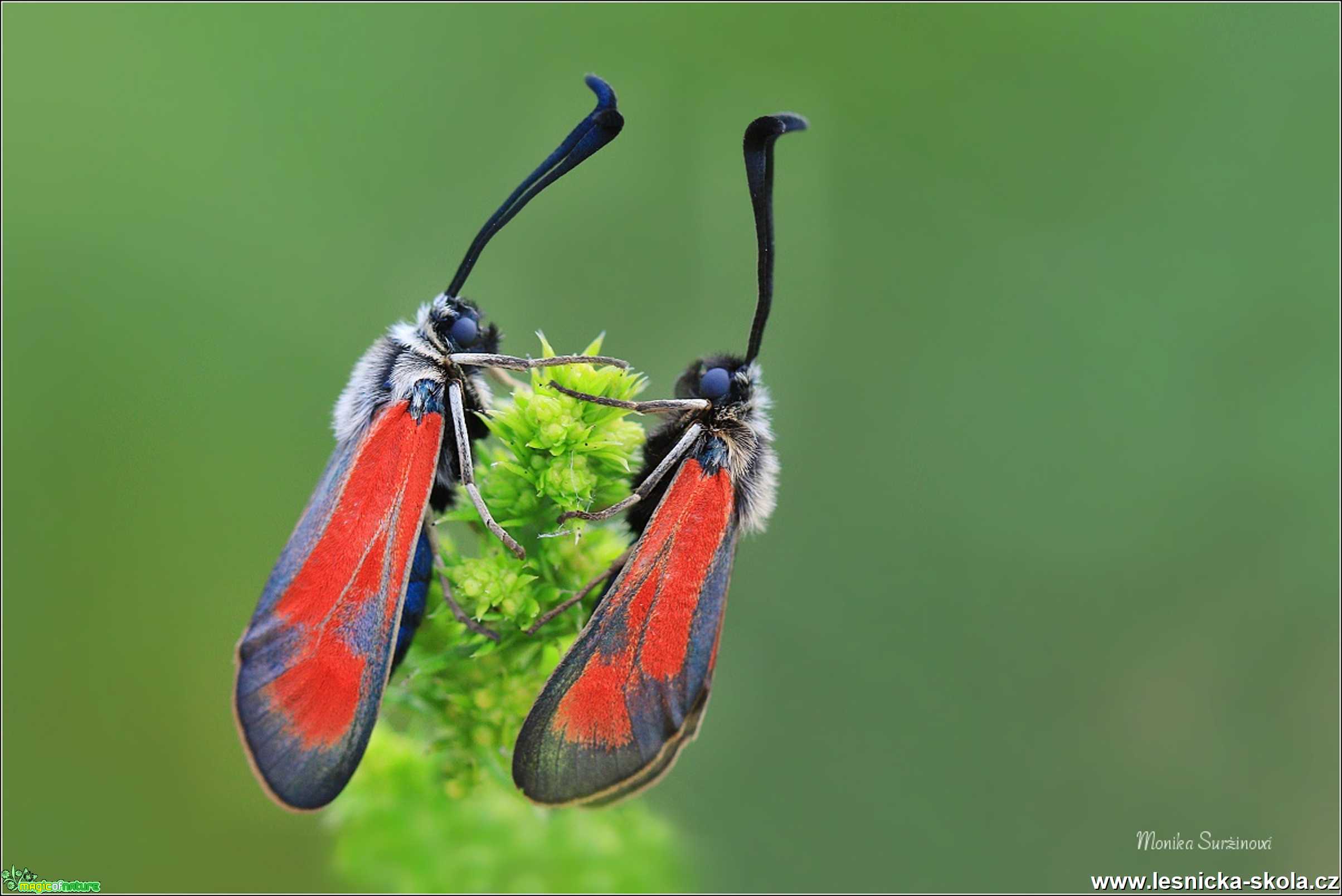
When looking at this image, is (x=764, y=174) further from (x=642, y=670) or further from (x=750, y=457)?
(x=642, y=670)

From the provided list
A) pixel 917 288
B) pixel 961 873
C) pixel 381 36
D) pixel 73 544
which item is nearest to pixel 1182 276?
pixel 917 288

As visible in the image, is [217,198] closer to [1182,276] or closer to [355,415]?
[355,415]

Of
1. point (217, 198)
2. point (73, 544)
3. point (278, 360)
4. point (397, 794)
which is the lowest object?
point (397, 794)

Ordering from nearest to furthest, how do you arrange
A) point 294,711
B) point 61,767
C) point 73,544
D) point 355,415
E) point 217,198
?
point 294,711, point 355,415, point 61,767, point 73,544, point 217,198

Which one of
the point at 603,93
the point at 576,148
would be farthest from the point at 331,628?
the point at 603,93

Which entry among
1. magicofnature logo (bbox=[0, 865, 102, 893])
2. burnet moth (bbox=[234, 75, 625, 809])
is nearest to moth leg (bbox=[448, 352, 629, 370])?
burnet moth (bbox=[234, 75, 625, 809])

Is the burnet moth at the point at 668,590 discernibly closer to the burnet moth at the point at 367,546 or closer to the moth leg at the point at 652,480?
the moth leg at the point at 652,480
